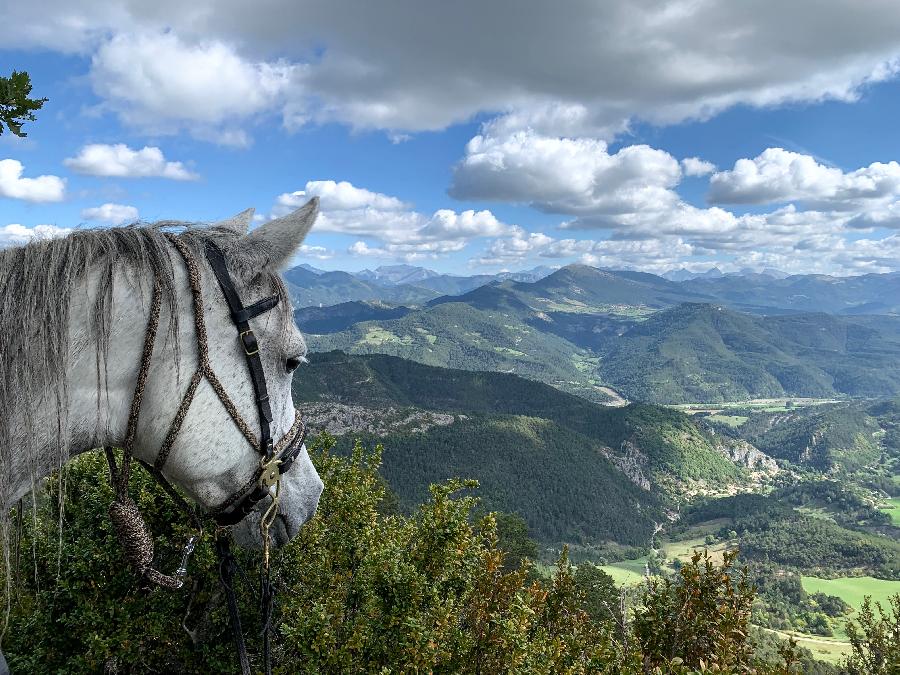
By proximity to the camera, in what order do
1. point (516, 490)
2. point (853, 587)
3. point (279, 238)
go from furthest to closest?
point (516, 490) → point (853, 587) → point (279, 238)

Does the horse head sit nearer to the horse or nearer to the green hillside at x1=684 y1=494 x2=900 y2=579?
the horse

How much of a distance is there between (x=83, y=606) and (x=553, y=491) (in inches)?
8003

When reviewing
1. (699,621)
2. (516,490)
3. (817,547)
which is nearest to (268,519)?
(699,621)

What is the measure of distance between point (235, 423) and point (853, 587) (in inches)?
7776

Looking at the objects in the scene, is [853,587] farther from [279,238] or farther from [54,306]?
[54,306]

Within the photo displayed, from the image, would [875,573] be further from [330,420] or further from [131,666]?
[131,666]

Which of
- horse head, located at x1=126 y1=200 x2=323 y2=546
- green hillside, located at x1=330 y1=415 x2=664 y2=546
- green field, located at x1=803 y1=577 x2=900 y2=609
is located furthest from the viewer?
green hillside, located at x1=330 y1=415 x2=664 y2=546

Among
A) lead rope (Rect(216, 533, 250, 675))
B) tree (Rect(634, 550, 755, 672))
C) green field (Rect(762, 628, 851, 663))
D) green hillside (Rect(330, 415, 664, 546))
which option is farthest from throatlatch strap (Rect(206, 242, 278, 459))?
green hillside (Rect(330, 415, 664, 546))

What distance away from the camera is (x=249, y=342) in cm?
251

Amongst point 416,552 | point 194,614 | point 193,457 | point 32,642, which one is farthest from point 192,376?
point 32,642

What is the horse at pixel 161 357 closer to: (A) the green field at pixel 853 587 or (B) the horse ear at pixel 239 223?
(B) the horse ear at pixel 239 223

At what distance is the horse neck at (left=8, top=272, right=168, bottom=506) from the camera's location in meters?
2.06

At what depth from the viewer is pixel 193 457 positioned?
245cm

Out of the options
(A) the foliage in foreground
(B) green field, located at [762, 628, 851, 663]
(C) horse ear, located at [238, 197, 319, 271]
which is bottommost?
(B) green field, located at [762, 628, 851, 663]
